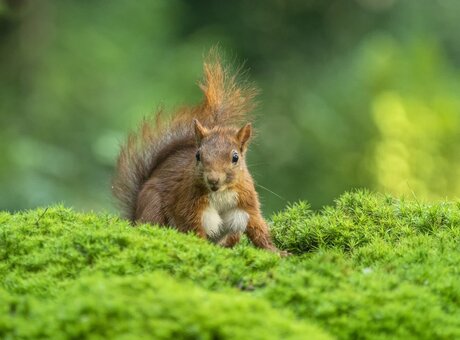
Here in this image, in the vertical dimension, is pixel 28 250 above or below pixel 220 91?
below

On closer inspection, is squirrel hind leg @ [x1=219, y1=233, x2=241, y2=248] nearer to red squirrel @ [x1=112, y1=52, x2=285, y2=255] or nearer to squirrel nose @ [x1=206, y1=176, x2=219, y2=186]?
red squirrel @ [x1=112, y1=52, x2=285, y2=255]

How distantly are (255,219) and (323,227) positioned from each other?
0.38 m

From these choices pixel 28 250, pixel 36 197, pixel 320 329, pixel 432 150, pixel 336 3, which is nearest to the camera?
pixel 320 329

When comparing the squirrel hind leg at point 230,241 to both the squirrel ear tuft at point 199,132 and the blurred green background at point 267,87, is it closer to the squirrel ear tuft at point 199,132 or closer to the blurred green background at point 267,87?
the squirrel ear tuft at point 199,132

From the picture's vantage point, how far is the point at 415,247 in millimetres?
4695

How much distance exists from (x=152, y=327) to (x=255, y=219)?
2.08 meters

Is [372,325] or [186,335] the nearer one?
[186,335]

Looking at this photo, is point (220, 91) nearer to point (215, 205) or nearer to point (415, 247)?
point (215, 205)

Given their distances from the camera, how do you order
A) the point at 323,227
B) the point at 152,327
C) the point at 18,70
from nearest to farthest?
the point at 152,327
the point at 323,227
the point at 18,70

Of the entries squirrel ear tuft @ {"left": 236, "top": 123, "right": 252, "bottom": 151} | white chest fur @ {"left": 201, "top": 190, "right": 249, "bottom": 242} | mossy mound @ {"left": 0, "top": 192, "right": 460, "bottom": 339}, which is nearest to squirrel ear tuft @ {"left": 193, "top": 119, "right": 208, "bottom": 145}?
squirrel ear tuft @ {"left": 236, "top": 123, "right": 252, "bottom": 151}

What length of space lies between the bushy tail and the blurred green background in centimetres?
365

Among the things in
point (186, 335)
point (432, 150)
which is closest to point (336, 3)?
point (432, 150)

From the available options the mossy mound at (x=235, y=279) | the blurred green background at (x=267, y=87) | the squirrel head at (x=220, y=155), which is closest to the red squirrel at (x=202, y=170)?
the squirrel head at (x=220, y=155)

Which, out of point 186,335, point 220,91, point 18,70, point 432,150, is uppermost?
point 18,70
